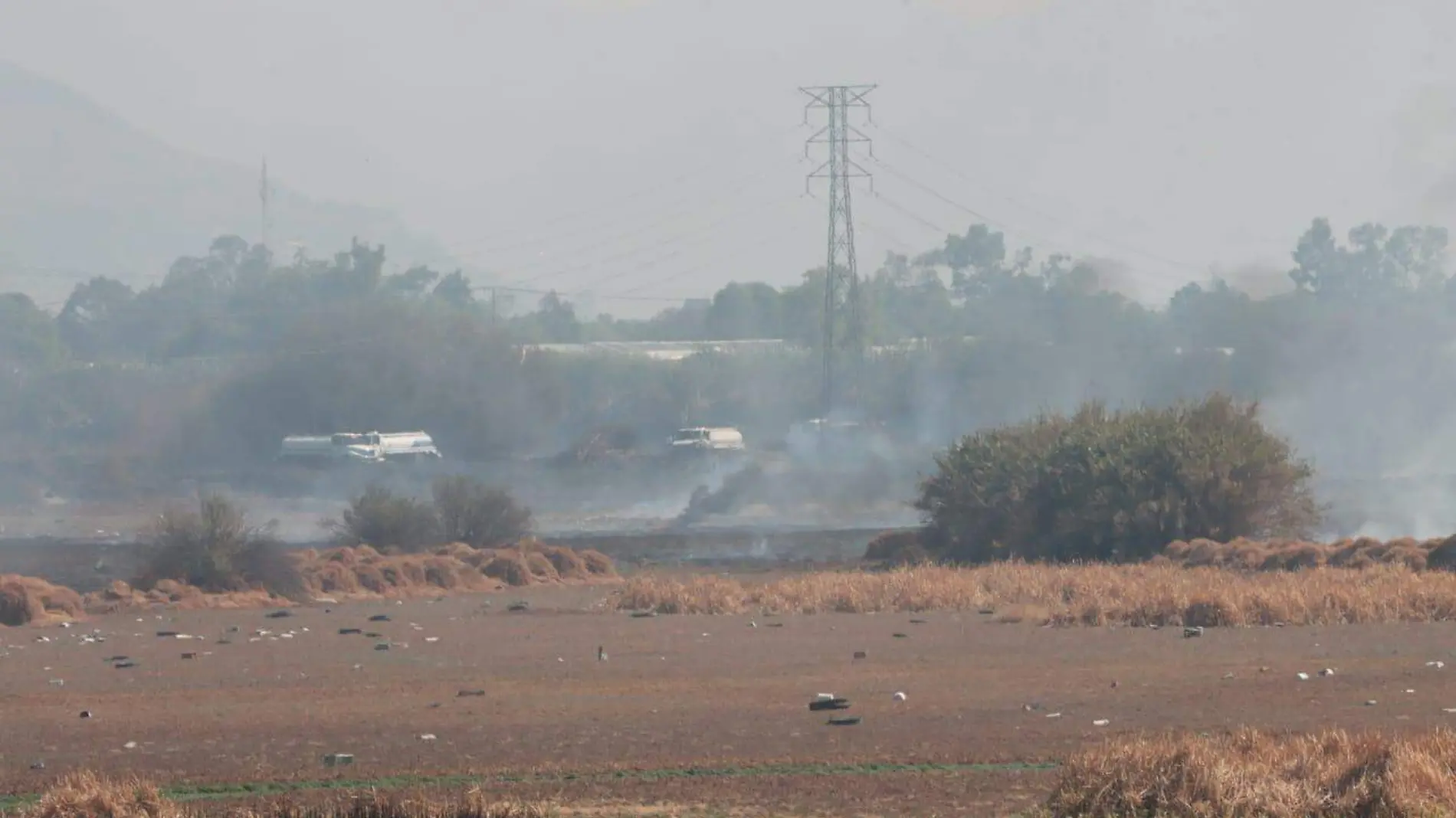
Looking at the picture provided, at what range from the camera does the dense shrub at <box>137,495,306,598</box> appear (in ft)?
130

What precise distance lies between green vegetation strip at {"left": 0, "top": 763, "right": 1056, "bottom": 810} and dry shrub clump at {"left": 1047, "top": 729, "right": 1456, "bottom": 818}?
2371 millimetres

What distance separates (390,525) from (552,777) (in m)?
36.8

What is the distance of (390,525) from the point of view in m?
53.1

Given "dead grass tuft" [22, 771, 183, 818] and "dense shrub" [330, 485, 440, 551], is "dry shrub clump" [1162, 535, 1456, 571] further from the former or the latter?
"dead grass tuft" [22, 771, 183, 818]

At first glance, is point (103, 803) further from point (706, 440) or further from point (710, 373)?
point (710, 373)

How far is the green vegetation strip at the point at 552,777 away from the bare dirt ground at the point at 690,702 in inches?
2.1

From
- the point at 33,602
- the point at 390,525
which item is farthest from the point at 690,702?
the point at 390,525

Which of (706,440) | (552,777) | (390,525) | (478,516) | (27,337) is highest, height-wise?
(27,337)

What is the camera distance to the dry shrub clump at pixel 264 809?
46.4ft

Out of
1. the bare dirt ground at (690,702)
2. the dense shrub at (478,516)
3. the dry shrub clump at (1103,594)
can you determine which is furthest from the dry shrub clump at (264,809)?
the dense shrub at (478,516)

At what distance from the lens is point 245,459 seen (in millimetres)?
108875

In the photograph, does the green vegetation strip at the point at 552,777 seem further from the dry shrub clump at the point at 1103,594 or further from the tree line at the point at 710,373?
the tree line at the point at 710,373

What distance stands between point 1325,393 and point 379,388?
168ft

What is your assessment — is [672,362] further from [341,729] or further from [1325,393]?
[341,729]
